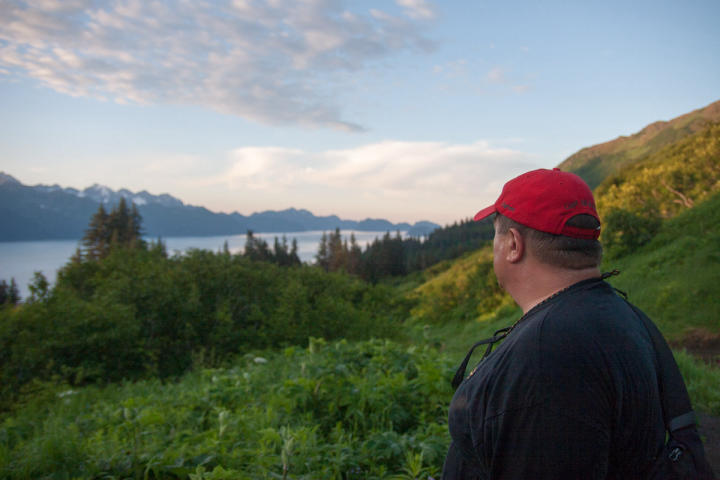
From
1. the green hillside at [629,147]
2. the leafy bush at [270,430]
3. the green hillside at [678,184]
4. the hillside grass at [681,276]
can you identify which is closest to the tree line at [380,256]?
the green hillside at [629,147]

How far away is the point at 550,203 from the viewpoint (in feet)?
5.38

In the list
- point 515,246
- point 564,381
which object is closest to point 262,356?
point 515,246

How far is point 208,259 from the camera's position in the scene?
15547 millimetres

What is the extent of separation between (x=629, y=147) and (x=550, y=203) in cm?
17662

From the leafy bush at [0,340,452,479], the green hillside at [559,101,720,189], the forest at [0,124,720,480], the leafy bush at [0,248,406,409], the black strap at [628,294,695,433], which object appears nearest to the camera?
the black strap at [628,294,695,433]

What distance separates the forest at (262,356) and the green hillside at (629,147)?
373 feet

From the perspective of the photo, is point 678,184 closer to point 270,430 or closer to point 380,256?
point 270,430

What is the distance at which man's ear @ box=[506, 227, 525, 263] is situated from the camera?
1.71 meters

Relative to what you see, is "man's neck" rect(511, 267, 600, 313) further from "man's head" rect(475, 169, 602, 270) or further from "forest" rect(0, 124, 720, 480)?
"forest" rect(0, 124, 720, 480)

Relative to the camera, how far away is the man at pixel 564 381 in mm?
1310

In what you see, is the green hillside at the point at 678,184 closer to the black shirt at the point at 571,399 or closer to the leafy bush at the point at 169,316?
the leafy bush at the point at 169,316

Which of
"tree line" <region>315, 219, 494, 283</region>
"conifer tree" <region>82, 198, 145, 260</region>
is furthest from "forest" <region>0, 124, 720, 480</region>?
"tree line" <region>315, 219, 494, 283</region>

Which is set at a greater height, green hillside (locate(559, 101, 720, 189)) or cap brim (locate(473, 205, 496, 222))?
green hillside (locate(559, 101, 720, 189))

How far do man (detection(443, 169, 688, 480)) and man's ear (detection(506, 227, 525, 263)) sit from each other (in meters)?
0.05
